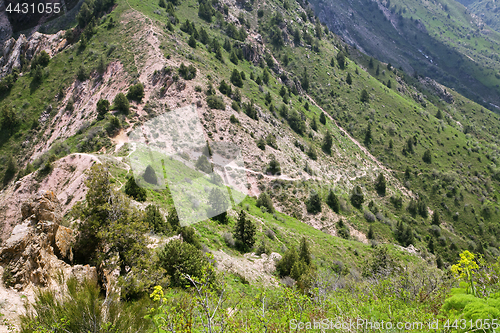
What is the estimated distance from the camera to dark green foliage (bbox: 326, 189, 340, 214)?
45031 mm

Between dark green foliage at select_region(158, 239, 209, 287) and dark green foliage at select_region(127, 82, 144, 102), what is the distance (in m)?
34.3

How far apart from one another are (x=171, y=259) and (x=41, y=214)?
6308 millimetres

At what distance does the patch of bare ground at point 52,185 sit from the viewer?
2241cm

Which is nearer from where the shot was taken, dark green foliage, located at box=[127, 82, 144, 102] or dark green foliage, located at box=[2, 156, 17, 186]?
dark green foliage, located at box=[2, 156, 17, 186]

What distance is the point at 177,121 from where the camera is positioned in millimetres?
42094

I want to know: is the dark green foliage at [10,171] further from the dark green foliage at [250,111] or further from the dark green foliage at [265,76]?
the dark green foliage at [265,76]

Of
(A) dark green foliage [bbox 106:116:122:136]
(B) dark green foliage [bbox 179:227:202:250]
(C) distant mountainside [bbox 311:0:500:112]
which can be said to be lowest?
(A) dark green foliage [bbox 106:116:122:136]

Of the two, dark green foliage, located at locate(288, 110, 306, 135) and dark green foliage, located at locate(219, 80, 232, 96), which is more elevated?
dark green foliage, located at locate(219, 80, 232, 96)

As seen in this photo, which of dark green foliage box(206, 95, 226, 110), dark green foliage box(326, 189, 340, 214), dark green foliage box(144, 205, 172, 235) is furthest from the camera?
dark green foliage box(206, 95, 226, 110)

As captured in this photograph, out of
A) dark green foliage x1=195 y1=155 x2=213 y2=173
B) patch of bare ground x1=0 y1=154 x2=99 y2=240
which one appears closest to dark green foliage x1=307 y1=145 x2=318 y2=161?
dark green foliage x1=195 y1=155 x2=213 y2=173

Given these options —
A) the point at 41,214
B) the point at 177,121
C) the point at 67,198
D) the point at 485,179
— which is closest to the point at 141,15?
the point at 177,121

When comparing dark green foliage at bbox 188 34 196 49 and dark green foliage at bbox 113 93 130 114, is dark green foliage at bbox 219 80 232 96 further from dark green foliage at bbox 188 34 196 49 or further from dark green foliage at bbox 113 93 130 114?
dark green foliage at bbox 113 93 130 114

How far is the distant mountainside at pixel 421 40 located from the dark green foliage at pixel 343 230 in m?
157

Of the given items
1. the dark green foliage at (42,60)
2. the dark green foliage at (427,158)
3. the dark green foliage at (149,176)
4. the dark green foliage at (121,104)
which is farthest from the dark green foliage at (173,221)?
the dark green foliage at (427,158)
